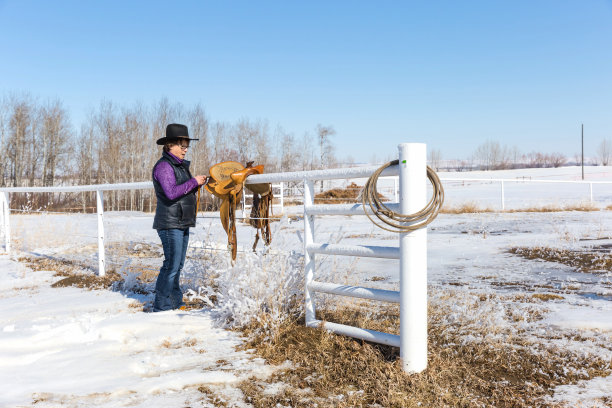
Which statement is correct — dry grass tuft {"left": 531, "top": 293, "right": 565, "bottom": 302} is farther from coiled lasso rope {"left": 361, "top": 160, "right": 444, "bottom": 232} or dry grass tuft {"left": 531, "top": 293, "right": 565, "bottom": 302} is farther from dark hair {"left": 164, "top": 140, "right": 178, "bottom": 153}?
dark hair {"left": 164, "top": 140, "right": 178, "bottom": 153}

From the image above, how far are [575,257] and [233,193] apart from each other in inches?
217

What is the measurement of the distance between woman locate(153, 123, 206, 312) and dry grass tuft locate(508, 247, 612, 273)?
4944 millimetres

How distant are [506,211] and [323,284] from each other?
50.5 ft

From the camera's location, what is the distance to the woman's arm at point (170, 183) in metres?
3.94

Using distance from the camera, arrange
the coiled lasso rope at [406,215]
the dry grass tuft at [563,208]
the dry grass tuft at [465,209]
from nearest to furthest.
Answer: the coiled lasso rope at [406,215], the dry grass tuft at [563,208], the dry grass tuft at [465,209]

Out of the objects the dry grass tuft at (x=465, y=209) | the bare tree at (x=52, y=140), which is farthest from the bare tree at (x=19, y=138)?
the dry grass tuft at (x=465, y=209)

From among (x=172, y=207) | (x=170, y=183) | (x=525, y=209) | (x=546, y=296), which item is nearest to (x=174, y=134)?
(x=170, y=183)

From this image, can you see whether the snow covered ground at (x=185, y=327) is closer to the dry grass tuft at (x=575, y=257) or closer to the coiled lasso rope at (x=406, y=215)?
the dry grass tuft at (x=575, y=257)

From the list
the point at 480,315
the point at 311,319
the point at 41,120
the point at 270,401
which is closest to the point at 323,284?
the point at 311,319

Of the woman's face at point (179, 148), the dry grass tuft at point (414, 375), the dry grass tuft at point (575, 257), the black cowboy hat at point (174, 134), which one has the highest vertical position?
the black cowboy hat at point (174, 134)

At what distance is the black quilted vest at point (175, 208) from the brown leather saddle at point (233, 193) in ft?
0.77

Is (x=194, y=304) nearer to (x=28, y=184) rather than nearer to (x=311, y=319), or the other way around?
(x=311, y=319)

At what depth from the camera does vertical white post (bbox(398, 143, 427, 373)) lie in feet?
8.76

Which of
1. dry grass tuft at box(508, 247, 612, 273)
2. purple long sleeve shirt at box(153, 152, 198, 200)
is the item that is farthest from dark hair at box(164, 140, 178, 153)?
dry grass tuft at box(508, 247, 612, 273)
